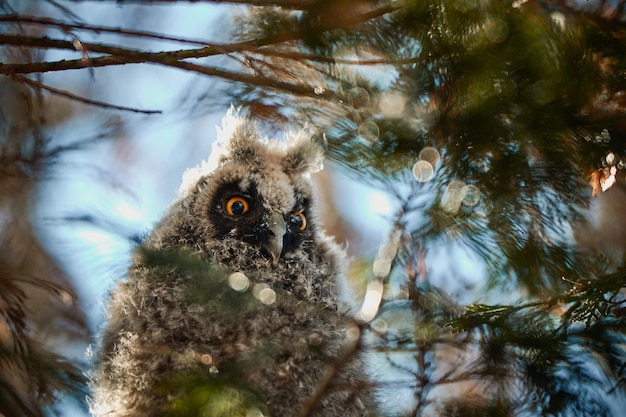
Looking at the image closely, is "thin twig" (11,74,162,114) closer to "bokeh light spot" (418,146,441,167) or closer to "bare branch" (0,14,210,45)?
"bare branch" (0,14,210,45)

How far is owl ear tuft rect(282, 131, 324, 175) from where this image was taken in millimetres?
2865

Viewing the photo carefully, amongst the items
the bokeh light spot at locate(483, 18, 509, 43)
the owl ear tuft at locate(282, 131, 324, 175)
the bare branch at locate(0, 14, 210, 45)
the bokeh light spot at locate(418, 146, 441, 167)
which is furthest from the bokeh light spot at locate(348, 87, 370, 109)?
the owl ear tuft at locate(282, 131, 324, 175)

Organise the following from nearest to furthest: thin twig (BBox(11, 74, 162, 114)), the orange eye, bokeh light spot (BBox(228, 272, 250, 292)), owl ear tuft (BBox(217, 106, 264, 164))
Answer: bokeh light spot (BBox(228, 272, 250, 292)), thin twig (BBox(11, 74, 162, 114)), the orange eye, owl ear tuft (BBox(217, 106, 264, 164))

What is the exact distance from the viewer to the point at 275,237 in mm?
2463

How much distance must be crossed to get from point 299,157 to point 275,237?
0.63 meters

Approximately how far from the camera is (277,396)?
78.4 inches

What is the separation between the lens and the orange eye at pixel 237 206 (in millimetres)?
2572

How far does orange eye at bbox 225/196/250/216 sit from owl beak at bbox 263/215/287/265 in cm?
16

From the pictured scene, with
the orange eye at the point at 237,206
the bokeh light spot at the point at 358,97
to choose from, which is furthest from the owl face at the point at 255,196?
the bokeh light spot at the point at 358,97

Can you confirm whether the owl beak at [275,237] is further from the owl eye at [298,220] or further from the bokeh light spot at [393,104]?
the bokeh light spot at [393,104]

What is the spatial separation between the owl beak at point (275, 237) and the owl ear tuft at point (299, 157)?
0.49m

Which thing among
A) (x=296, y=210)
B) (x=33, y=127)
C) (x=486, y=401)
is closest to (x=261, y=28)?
(x=296, y=210)

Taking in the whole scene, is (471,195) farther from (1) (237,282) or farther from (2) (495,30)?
(1) (237,282)

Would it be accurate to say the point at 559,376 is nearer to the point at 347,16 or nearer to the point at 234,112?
the point at 347,16
